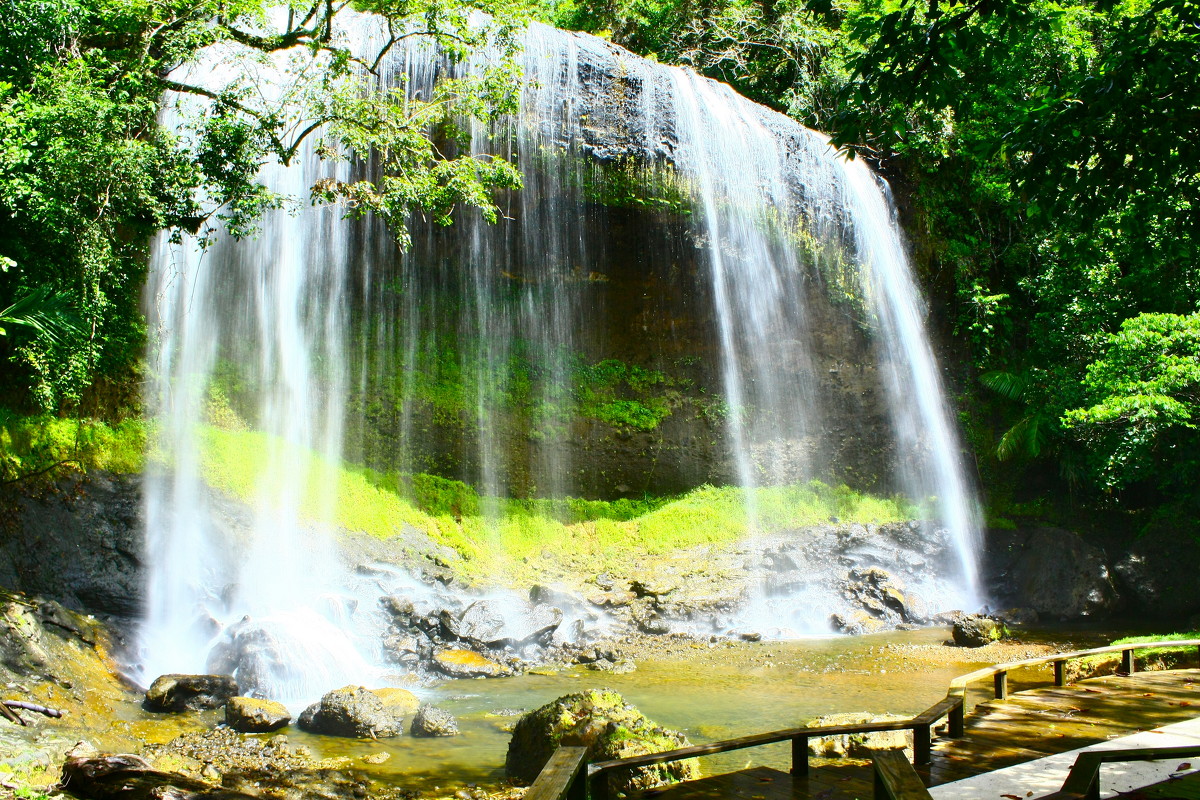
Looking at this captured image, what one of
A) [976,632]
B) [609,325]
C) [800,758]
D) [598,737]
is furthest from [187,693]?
[609,325]

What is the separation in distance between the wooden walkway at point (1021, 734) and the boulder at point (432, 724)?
3.41 metres

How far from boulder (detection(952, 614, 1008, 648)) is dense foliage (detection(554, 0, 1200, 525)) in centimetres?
366

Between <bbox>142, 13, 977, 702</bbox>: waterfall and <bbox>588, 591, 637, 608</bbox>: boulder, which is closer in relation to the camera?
<bbox>588, 591, 637, 608</bbox>: boulder

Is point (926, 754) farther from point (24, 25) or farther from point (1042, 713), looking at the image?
point (24, 25)

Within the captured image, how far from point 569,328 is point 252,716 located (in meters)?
11.5

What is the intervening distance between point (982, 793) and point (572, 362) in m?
14.0

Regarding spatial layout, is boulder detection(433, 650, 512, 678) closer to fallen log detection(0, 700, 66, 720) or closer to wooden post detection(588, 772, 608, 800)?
fallen log detection(0, 700, 66, 720)

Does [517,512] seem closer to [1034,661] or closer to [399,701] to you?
[399,701]

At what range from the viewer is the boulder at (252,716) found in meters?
7.51

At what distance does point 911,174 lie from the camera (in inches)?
763

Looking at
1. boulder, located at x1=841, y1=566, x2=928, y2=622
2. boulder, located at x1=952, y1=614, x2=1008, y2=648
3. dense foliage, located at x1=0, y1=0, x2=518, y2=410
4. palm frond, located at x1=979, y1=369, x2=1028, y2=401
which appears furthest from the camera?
palm frond, located at x1=979, y1=369, x2=1028, y2=401

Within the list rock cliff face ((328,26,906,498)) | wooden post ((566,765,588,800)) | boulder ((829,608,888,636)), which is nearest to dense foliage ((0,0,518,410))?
rock cliff face ((328,26,906,498))

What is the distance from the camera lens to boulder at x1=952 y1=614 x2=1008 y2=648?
456 inches

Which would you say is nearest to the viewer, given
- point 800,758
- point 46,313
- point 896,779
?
point 896,779
